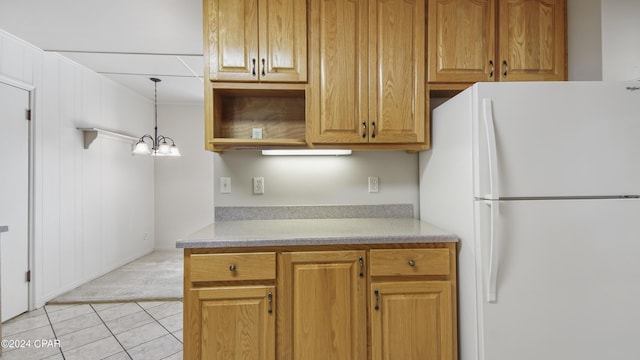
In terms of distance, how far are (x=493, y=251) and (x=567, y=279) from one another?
366mm

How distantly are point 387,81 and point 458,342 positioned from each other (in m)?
1.49

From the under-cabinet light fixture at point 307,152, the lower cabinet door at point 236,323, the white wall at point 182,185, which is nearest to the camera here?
the lower cabinet door at point 236,323

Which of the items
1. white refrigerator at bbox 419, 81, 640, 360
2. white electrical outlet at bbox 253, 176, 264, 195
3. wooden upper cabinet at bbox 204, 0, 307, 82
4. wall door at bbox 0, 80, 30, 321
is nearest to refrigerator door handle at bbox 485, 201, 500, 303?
white refrigerator at bbox 419, 81, 640, 360

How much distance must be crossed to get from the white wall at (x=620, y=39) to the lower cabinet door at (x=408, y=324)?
1526 millimetres

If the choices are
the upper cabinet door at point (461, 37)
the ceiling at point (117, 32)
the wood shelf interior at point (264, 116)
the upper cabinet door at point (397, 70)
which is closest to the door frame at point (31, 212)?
the ceiling at point (117, 32)

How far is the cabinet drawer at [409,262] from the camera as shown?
142 cm

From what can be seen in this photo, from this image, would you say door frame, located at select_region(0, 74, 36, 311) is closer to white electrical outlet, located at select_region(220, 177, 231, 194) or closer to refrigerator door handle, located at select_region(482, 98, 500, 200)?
white electrical outlet, located at select_region(220, 177, 231, 194)

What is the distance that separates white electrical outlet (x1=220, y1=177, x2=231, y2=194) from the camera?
6.46ft

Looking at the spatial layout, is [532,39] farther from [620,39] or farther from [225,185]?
[225,185]

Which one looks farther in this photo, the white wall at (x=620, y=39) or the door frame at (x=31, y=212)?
the door frame at (x=31, y=212)

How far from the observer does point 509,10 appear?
1.67 m

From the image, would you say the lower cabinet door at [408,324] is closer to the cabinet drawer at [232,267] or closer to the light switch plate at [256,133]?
the cabinet drawer at [232,267]

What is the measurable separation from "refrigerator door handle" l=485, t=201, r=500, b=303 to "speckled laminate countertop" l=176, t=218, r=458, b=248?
0.22 meters

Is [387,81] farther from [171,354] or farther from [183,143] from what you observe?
[183,143]
